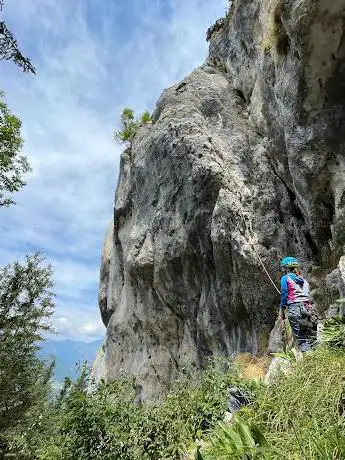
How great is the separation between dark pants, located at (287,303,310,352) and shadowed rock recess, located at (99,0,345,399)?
1547mm

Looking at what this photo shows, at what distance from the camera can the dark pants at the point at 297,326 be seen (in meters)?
8.98

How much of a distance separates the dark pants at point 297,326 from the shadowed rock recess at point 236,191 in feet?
5.08

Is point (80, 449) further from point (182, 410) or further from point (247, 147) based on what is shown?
point (247, 147)

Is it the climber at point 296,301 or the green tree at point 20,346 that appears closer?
the climber at point 296,301

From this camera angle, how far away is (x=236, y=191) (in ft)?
57.8

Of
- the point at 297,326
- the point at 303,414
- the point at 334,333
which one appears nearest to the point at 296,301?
the point at 297,326

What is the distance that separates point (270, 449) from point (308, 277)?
34.9 feet

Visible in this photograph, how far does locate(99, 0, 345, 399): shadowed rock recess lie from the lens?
13.9m

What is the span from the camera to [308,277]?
14.6 m

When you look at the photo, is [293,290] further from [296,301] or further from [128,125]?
[128,125]

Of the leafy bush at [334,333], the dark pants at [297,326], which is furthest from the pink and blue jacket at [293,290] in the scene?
the leafy bush at [334,333]

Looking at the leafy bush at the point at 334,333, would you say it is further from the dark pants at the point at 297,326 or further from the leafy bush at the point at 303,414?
the dark pants at the point at 297,326

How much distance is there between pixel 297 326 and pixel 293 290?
0.93 meters

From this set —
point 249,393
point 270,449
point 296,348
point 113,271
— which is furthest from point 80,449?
point 113,271
